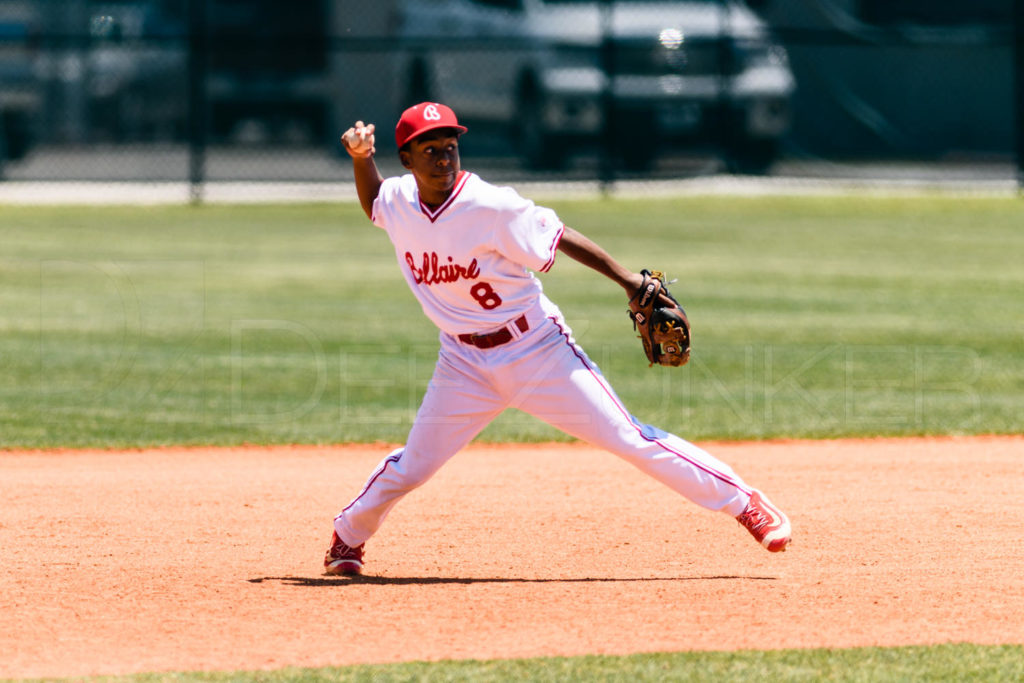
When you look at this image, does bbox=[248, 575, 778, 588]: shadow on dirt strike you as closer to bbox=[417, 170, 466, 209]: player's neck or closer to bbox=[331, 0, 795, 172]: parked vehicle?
bbox=[417, 170, 466, 209]: player's neck

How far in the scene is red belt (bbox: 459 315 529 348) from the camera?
518cm

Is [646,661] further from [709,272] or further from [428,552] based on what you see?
[709,272]

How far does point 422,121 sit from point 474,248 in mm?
477

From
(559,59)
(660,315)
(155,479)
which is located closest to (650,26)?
(559,59)

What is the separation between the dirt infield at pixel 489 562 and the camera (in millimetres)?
4676

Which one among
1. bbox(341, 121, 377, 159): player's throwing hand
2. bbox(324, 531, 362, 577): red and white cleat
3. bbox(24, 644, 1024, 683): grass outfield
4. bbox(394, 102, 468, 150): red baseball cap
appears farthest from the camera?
bbox(324, 531, 362, 577): red and white cleat

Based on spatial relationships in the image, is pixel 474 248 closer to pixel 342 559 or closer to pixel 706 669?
pixel 342 559

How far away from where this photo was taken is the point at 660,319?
5.29 meters

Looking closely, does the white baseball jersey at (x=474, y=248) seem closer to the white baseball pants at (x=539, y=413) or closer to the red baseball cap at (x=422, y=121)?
the white baseball pants at (x=539, y=413)

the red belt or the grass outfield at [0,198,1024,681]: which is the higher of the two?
the red belt

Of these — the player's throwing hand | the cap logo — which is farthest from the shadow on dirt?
the cap logo

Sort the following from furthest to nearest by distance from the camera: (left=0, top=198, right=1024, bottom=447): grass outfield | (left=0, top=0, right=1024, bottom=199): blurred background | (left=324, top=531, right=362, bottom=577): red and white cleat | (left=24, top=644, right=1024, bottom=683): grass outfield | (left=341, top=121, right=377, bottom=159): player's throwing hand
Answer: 1. (left=0, top=0, right=1024, bottom=199): blurred background
2. (left=0, top=198, right=1024, bottom=447): grass outfield
3. (left=324, top=531, right=362, bottom=577): red and white cleat
4. (left=341, top=121, right=377, bottom=159): player's throwing hand
5. (left=24, top=644, right=1024, bottom=683): grass outfield

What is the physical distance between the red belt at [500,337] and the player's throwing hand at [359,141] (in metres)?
0.83

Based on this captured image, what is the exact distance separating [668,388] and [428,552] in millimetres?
4479
